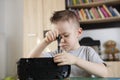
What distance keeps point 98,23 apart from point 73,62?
2156 mm

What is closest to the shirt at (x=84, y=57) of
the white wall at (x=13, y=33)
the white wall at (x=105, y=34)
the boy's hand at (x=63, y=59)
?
the boy's hand at (x=63, y=59)

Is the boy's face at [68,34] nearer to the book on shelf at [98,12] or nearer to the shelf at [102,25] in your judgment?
the book on shelf at [98,12]

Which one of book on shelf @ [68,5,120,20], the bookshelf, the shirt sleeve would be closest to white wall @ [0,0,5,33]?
the bookshelf

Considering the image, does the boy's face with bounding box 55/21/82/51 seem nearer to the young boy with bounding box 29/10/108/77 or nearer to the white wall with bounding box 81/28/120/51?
the young boy with bounding box 29/10/108/77

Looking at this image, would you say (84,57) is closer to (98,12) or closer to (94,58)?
(94,58)

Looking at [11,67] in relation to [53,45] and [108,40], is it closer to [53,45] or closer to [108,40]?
[53,45]

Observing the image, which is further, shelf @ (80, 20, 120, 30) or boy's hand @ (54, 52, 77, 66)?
shelf @ (80, 20, 120, 30)

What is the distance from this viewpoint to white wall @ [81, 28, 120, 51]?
278 cm

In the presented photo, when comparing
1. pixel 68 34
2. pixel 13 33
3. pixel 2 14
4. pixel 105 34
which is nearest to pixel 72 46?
pixel 68 34

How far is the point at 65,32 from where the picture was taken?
1.07 metres

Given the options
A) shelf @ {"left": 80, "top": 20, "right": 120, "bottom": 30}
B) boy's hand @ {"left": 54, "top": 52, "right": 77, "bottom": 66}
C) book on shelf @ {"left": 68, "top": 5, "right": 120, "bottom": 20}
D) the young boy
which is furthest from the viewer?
shelf @ {"left": 80, "top": 20, "right": 120, "bottom": 30}

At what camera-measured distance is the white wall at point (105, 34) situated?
2.78 metres

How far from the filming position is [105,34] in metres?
2.83

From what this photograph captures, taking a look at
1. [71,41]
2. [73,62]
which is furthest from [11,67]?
[73,62]
